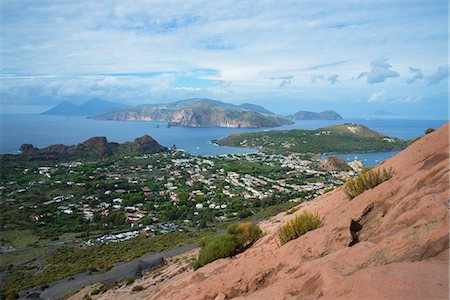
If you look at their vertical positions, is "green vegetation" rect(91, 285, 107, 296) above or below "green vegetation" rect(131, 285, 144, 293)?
below

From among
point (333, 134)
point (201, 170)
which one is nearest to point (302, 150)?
point (333, 134)

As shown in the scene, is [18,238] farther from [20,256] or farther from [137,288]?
[137,288]

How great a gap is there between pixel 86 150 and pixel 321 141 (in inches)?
4005

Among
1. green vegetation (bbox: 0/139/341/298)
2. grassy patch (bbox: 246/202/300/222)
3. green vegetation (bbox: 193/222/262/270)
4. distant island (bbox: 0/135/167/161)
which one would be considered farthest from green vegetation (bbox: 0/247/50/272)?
distant island (bbox: 0/135/167/161)

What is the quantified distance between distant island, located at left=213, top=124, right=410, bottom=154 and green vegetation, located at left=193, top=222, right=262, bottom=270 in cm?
12186

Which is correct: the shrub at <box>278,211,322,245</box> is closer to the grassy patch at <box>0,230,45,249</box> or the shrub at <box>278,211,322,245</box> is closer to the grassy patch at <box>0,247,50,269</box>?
the grassy patch at <box>0,247,50,269</box>

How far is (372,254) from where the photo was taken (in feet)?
20.2

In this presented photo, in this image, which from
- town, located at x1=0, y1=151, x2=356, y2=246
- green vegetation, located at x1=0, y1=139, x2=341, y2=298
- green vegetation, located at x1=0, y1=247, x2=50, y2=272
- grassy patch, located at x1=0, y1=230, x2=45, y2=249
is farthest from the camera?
town, located at x1=0, y1=151, x2=356, y2=246

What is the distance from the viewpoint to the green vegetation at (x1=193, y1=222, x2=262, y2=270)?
12016mm

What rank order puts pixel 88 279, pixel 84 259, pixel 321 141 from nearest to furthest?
pixel 88 279 → pixel 84 259 → pixel 321 141

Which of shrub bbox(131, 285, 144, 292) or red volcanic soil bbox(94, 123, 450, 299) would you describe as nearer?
red volcanic soil bbox(94, 123, 450, 299)

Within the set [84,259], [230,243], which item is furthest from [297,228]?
[84,259]

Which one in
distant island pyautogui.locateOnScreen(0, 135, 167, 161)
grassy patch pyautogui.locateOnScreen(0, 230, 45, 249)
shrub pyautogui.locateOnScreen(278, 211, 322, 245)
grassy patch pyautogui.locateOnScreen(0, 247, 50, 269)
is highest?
shrub pyautogui.locateOnScreen(278, 211, 322, 245)

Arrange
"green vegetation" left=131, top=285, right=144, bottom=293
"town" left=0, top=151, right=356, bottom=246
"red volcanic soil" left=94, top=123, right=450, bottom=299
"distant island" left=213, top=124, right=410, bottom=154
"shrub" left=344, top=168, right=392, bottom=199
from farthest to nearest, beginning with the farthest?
1. "distant island" left=213, top=124, right=410, bottom=154
2. "town" left=0, top=151, right=356, bottom=246
3. "green vegetation" left=131, top=285, right=144, bottom=293
4. "shrub" left=344, top=168, right=392, bottom=199
5. "red volcanic soil" left=94, top=123, right=450, bottom=299
